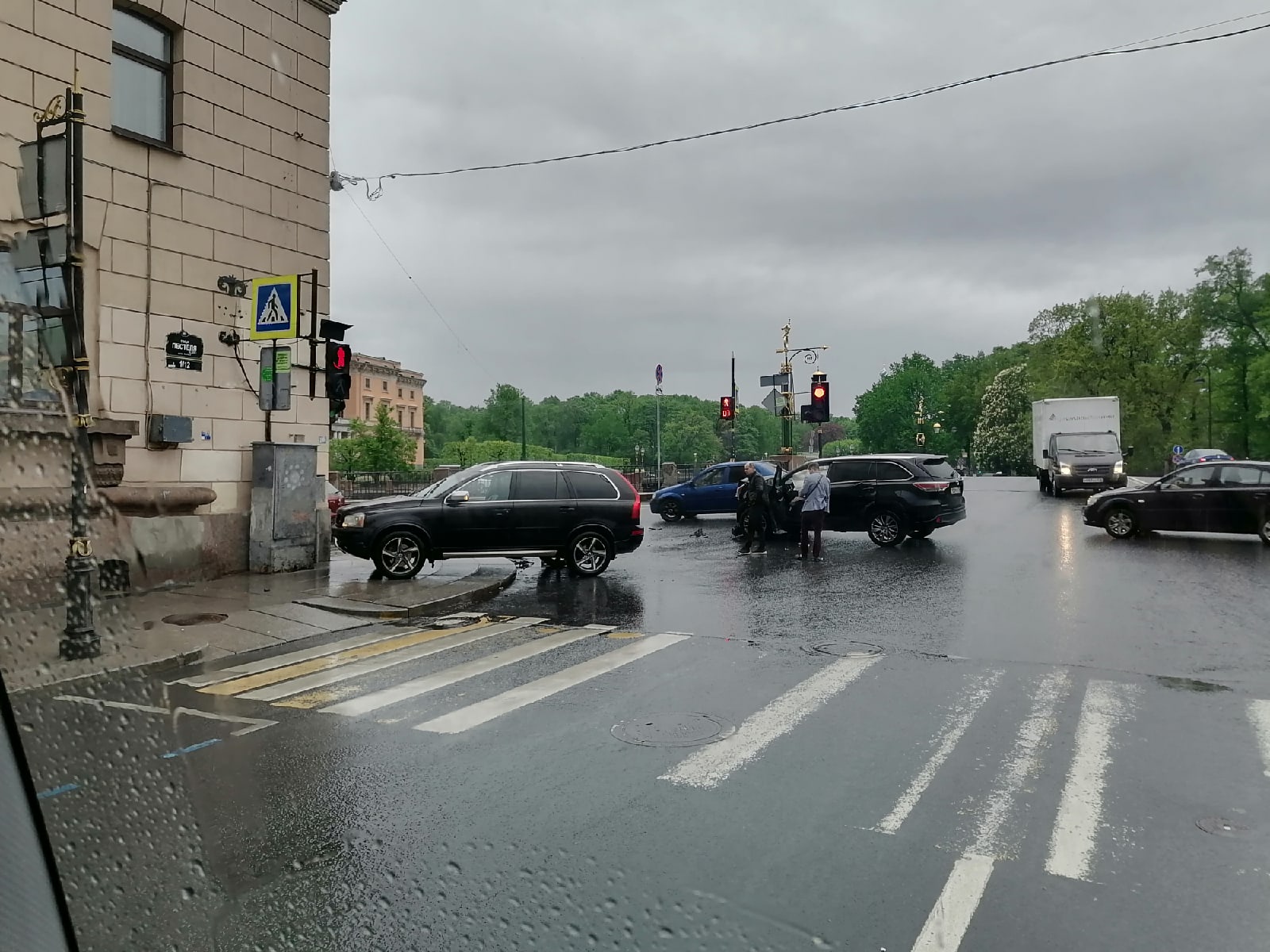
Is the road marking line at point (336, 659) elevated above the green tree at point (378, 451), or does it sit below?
below

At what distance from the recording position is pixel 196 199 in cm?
1284

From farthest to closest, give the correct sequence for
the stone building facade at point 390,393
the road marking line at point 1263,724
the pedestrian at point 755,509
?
the stone building facade at point 390,393, the pedestrian at point 755,509, the road marking line at point 1263,724

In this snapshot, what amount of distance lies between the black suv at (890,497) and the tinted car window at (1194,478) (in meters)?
3.82

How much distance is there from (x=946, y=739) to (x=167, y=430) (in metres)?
10.4

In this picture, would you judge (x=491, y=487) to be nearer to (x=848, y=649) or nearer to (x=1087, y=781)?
(x=848, y=649)

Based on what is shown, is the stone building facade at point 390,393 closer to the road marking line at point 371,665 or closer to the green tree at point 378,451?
the green tree at point 378,451

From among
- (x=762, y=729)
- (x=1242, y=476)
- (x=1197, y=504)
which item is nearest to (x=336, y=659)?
(x=762, y=729)

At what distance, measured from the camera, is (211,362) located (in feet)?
43.3

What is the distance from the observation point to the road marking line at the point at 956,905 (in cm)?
343

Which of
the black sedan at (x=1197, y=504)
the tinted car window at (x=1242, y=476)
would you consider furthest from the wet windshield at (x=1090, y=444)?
the tinted car window at (x=1242, y=476)

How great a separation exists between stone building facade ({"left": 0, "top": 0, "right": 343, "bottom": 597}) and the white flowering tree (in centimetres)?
8084

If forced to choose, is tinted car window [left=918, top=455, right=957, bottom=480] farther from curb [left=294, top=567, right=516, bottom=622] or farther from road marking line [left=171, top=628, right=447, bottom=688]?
road marking line [left=171, top=628, right=447, bottom=688]

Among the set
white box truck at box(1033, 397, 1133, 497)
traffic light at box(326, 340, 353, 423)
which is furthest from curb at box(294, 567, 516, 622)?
white box truck at box(1033, 397, 1133, 497)

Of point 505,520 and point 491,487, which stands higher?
point 491,487
